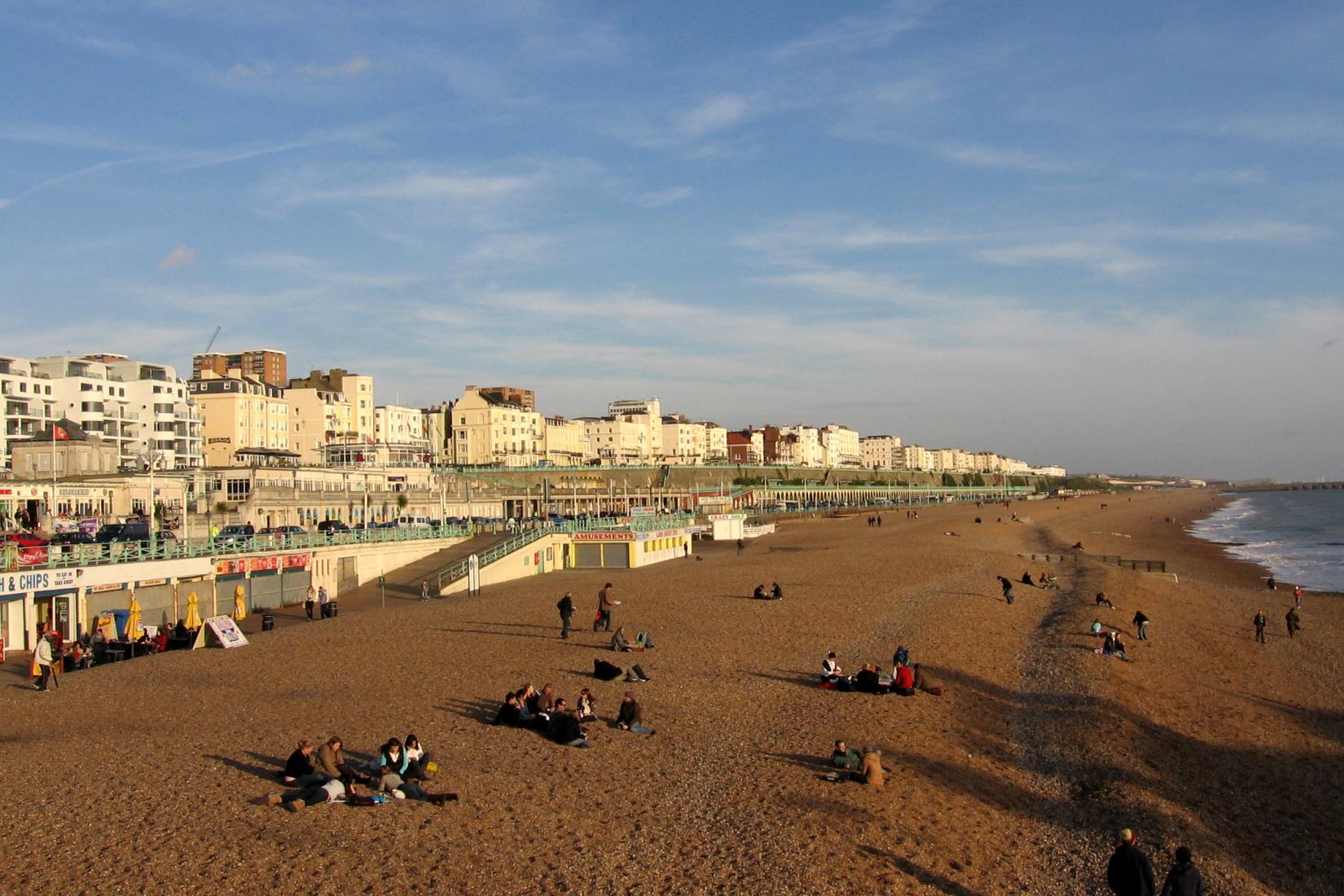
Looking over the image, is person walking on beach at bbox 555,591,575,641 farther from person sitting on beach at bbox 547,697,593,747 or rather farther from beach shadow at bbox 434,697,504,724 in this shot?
person sitting on beach at bbox 547,697,593,747

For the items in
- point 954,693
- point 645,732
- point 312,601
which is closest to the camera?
point 645,732

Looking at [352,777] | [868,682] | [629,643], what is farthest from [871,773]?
[629,643]

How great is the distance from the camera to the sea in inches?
1929

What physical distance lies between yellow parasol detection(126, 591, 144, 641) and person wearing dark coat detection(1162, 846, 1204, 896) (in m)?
21.7

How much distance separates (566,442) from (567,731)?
135m

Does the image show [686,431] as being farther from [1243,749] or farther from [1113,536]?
[1243,749]

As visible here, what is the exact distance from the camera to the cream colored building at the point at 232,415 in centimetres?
8731

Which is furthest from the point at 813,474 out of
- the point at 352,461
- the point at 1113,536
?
the point at 352,461

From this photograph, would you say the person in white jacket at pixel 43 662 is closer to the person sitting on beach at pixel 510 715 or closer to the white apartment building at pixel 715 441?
the person sitting on beach at pixel 510 715

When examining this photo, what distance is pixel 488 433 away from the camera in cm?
12975

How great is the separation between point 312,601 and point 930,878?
73.3 ft

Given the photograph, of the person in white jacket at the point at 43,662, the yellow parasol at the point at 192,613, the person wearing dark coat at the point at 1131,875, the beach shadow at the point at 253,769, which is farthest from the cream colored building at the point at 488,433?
the person wearing dark coat at the point at 1131,875

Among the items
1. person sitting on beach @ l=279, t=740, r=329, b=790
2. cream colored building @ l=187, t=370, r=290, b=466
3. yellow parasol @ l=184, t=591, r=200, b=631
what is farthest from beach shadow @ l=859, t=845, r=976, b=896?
cream colored building @ l=187, t=370, r=290, b=466

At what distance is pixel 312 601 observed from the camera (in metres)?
29.2
